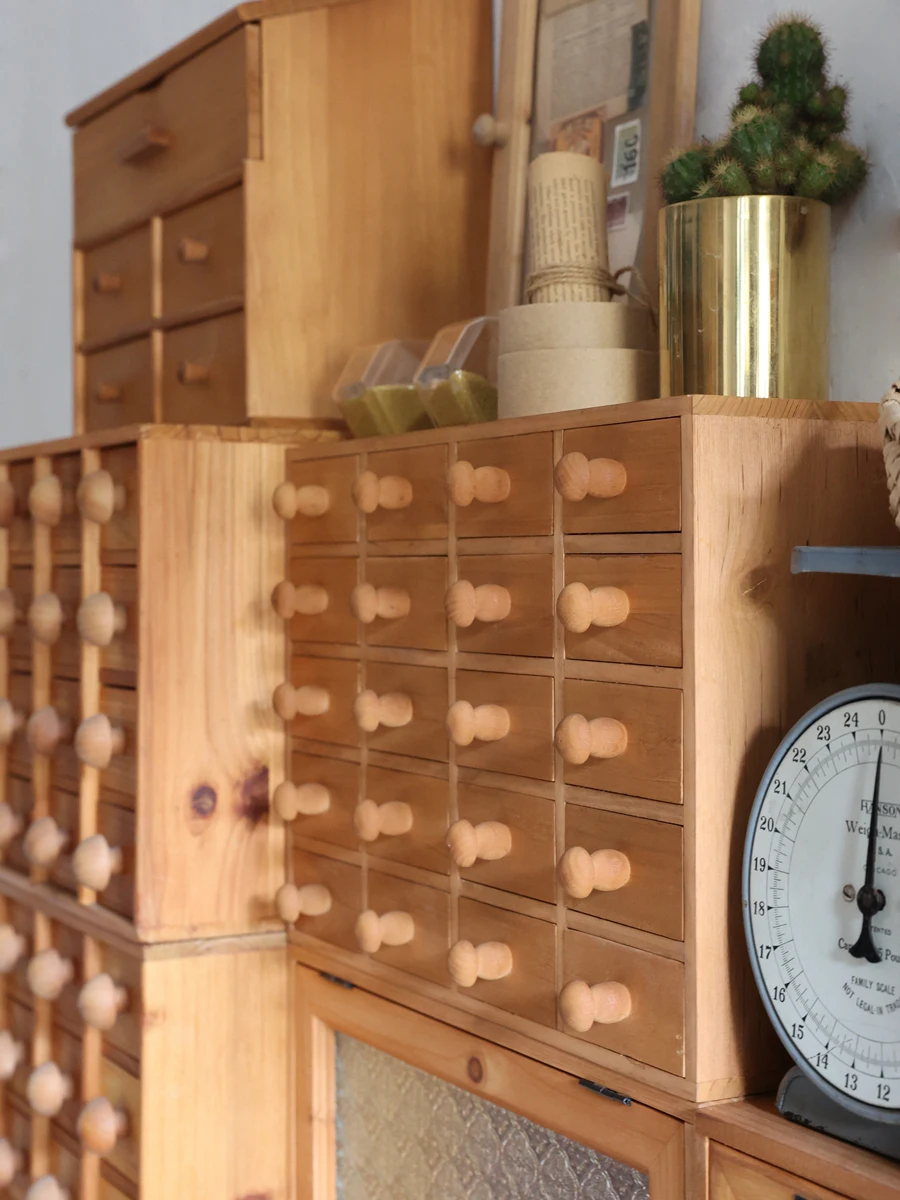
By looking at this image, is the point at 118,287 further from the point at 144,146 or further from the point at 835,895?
the point at 835,895

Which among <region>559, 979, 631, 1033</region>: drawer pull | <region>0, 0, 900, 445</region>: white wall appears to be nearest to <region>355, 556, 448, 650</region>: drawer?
<region>559, 979, 631, 1033</region>: drawer pull

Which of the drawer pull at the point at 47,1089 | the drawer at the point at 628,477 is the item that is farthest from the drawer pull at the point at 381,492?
the drawer pull at the point at 47,1089

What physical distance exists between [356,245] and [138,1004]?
2.64 feet

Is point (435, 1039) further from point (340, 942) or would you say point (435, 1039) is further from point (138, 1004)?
point (138, 1004)

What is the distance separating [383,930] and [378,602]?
276 mm

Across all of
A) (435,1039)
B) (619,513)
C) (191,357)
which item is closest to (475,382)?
(619,513)

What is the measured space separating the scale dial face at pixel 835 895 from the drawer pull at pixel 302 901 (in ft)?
1.72

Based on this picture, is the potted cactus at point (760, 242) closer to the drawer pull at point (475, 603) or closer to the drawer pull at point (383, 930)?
the drawer pull at point (475, 603)

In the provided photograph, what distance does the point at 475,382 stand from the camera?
121 centimetres

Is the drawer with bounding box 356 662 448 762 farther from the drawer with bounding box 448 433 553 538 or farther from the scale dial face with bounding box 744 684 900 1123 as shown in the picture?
the scale dial face with bounding box 744 684 900 1123

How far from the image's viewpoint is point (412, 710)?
1.17 meters

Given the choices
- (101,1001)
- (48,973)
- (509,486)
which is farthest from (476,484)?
(48,973)

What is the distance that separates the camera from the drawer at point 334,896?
1.26m

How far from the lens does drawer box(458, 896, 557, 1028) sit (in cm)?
102
